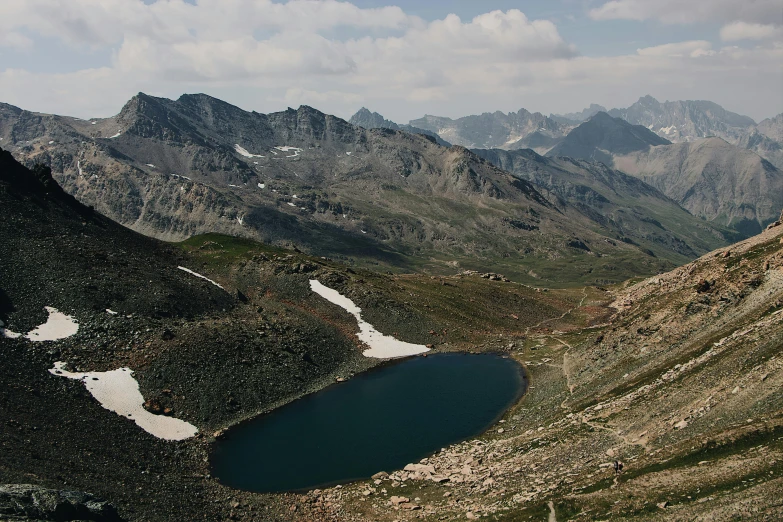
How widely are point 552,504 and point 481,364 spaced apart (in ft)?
227

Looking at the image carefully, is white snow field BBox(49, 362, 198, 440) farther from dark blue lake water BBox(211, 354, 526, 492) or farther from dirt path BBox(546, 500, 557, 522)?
dirt path BBox(546, 500, 557, 522)

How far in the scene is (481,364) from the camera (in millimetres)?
118938

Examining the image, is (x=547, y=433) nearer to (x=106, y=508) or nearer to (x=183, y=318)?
(x=106, y=508)

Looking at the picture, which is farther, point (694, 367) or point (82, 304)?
point (82, 304)

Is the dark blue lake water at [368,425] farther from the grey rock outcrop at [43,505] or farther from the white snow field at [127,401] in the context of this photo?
the grey rock outcrop at [43,505]

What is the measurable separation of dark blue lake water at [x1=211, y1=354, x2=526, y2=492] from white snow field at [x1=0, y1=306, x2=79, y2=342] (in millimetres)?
31251

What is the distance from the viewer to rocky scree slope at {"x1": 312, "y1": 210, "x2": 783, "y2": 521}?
44344 millimetres

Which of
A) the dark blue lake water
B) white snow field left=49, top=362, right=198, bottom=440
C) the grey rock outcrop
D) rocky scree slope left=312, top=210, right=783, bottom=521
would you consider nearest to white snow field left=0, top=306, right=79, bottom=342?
white snow field left=49, top=362, right=198, bottom=440

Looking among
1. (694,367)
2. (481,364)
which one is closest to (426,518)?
(694,367)

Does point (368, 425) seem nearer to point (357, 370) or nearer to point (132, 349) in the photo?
point (357, 370)

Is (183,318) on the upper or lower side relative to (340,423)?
upper

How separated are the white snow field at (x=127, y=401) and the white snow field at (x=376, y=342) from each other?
157ft

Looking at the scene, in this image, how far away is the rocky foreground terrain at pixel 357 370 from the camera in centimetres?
5050

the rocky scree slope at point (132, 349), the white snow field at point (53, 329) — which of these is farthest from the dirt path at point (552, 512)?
the white snow field at point (53, 329)
